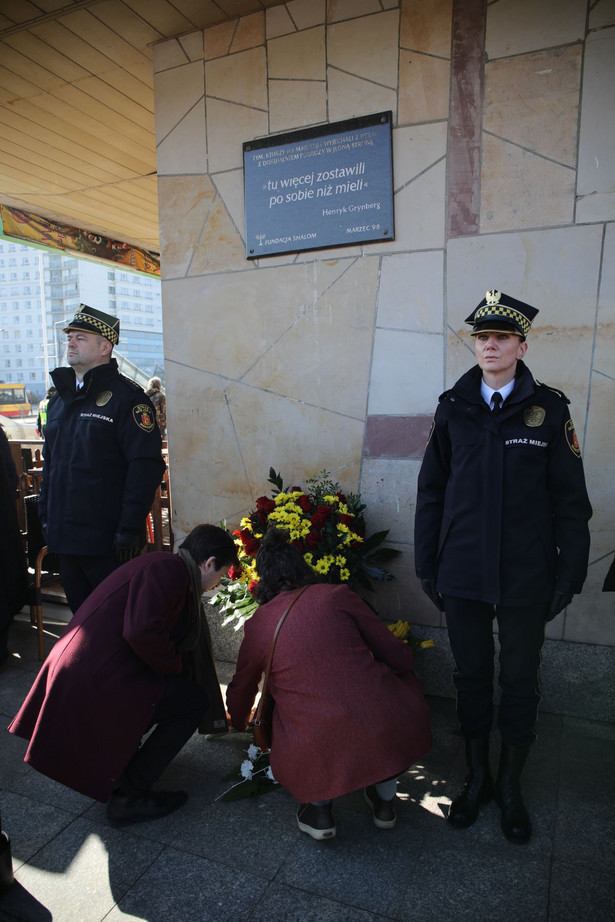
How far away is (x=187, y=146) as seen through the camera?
3754 millimetres

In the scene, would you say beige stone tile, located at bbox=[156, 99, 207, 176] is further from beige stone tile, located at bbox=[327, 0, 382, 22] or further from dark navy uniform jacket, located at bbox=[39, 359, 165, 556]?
dark navy uniform jacket, located at bbox=[39, 359, 165, 556]

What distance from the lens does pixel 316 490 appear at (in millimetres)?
3412

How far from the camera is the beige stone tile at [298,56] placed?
3.35 m

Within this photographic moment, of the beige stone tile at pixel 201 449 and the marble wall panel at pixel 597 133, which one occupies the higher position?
the marble wall panel at pixel 597 133

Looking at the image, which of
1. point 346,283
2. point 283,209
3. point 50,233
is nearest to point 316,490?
point 346,283

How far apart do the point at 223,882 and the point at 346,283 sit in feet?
8.99

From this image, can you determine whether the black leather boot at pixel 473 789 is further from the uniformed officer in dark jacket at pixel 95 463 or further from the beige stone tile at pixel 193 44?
the beige stone tile at pixel 193 44

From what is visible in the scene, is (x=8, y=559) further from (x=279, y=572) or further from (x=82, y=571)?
(x=279, y=572)

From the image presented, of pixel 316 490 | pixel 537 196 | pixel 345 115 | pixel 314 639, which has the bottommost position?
pixel 314 639

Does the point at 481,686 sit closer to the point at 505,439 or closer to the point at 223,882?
the point at 505,439

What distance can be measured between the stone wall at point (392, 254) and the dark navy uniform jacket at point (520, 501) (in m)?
0.79

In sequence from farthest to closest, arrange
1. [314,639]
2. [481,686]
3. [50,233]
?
[50,233] < [481,686] < [314,639]

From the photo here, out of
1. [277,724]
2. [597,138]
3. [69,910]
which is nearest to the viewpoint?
[69,910]

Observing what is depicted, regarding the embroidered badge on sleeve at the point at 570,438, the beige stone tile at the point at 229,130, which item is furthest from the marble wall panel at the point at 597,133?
the beige stone tile at the point at 229,130
